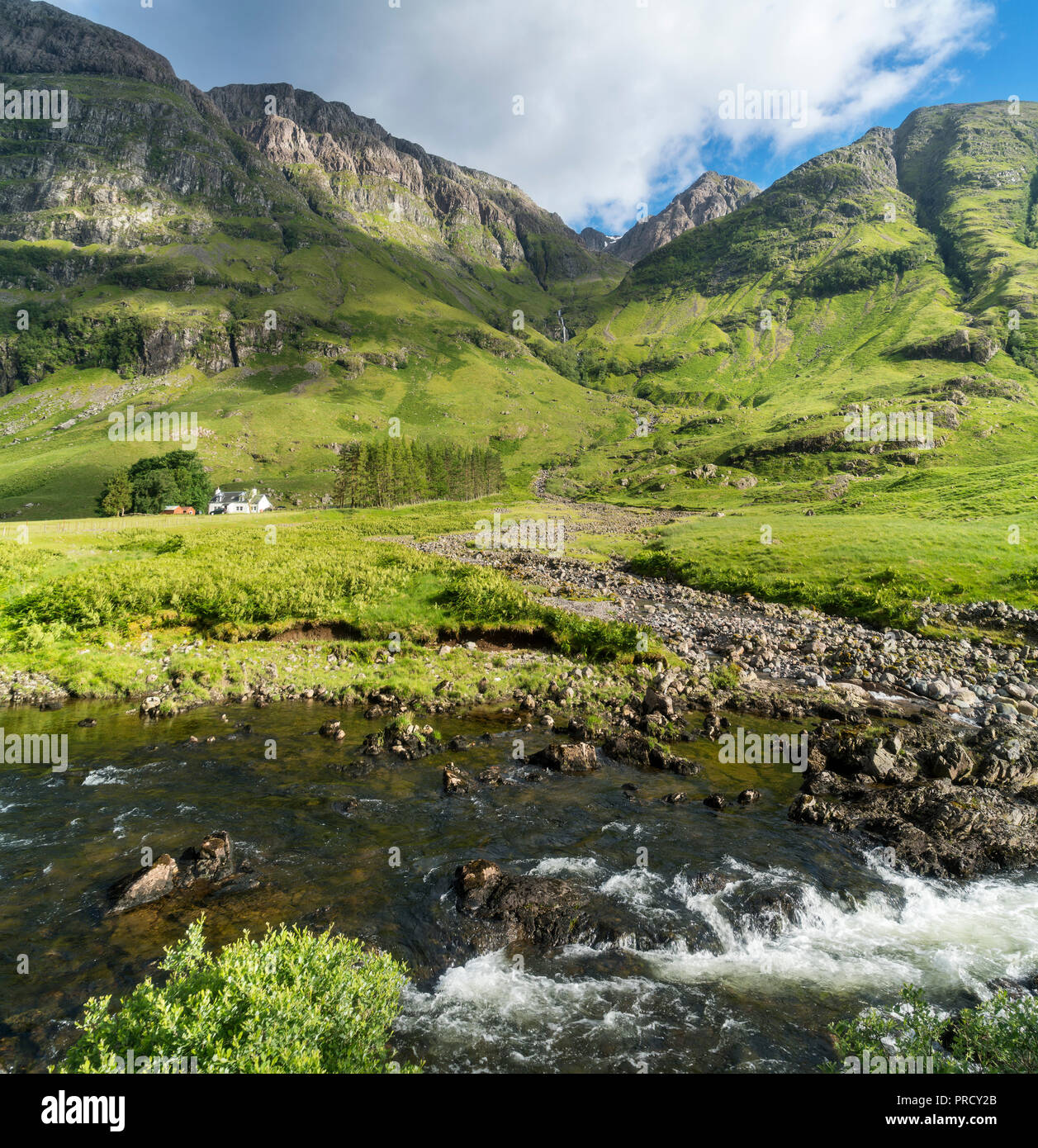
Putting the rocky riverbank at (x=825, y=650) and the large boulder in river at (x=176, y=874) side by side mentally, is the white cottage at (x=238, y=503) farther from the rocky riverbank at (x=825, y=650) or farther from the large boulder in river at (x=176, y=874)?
the large boulder in river at (x=176, y=874)

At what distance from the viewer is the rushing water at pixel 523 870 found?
33.8ft

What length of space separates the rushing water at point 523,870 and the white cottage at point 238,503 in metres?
126

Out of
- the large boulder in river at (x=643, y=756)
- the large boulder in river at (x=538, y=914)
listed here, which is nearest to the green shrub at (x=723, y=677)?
the large boulder in river at (x=643, y=756)

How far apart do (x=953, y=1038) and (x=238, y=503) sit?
499ft

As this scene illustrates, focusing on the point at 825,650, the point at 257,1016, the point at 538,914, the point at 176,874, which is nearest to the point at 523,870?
the point at 538,914

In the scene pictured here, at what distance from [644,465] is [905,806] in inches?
7338

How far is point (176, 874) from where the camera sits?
1381 cm

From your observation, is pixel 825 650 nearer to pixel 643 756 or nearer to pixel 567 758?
pixel 643 756

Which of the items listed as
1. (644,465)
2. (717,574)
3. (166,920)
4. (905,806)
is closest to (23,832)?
(166,920)

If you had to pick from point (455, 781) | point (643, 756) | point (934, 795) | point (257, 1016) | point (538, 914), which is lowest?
point (538, 914)

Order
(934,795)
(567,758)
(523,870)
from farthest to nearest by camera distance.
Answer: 1. (567,758)
2. (934,795)
3. (523,870)

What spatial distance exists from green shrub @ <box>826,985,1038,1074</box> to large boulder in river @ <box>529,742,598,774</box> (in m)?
11.4

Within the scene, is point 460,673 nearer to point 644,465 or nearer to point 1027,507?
point 1027,507

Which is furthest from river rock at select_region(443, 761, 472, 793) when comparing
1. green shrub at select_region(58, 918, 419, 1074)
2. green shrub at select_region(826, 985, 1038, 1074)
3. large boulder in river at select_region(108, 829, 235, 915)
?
green shrub at select_region(826, 985, 1038, 1074)
